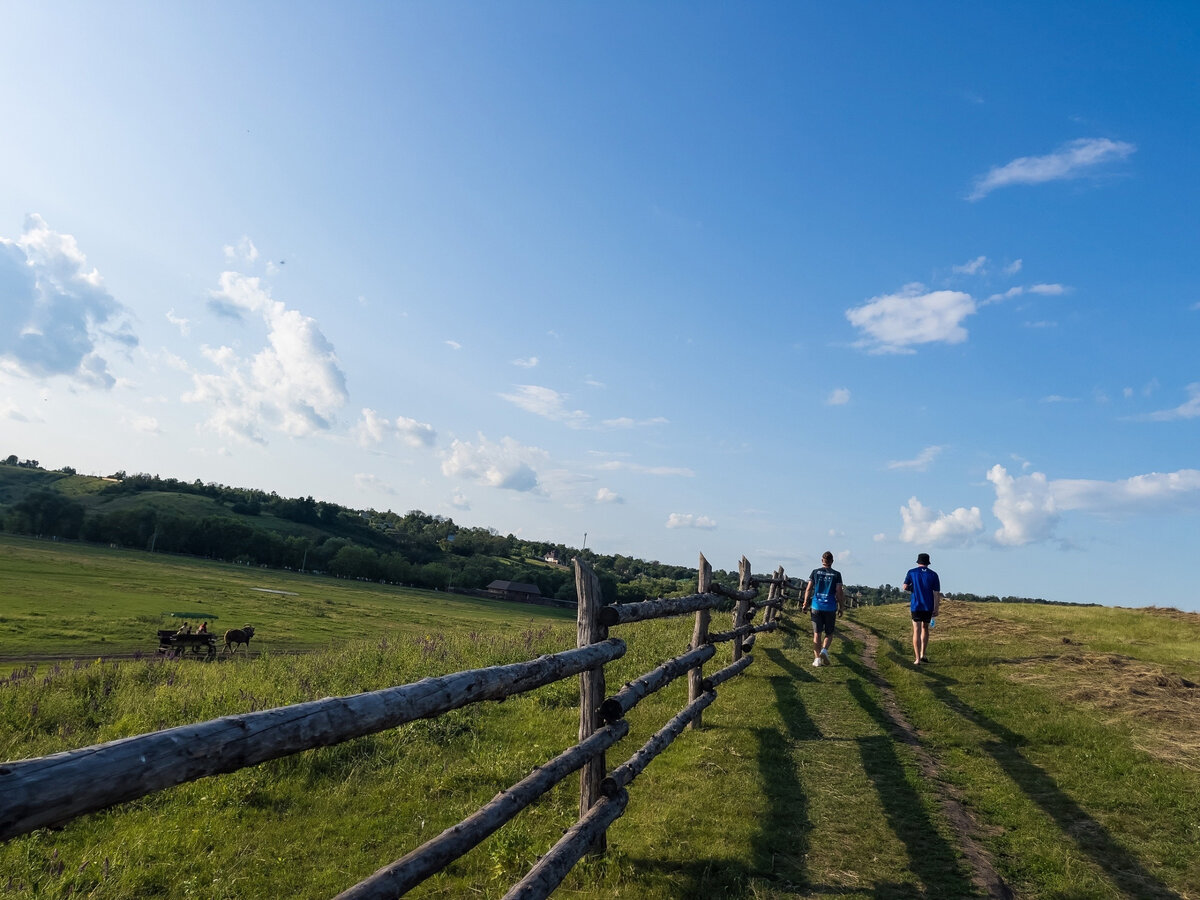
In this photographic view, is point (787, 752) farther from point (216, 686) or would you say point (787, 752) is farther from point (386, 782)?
point (216, 686)

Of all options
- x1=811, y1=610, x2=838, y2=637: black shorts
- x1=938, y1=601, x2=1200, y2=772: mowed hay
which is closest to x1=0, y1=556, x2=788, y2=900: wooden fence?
x1=938, y1=601, x2=1200, y2=772: mowed hay

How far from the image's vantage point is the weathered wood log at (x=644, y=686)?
5582 mm

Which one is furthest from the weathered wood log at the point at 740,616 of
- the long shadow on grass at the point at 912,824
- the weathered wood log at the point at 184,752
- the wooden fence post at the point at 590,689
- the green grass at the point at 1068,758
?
the weathered wood log at the point at 184,752

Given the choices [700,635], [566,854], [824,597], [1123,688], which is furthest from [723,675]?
[566,854]

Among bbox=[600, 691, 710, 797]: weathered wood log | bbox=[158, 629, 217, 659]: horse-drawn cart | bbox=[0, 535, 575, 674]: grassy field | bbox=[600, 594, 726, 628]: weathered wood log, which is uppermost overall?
bbox=[600, 594, 726, 628]: weathered wood log

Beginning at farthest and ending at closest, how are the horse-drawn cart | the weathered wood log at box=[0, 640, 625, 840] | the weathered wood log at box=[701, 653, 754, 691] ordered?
the horse-drawn cart, the weathered wood log at box=[701, 653, 754, 691], the weathered wood log at box=[0, 640, 625, 840]

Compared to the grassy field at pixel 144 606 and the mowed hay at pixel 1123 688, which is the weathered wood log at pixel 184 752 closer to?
the mowed hay at pixel 1123 688

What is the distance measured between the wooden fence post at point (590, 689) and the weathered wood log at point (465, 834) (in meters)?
0.15

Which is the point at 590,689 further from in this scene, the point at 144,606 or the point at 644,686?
the point at 144,606

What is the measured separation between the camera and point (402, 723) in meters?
3.23

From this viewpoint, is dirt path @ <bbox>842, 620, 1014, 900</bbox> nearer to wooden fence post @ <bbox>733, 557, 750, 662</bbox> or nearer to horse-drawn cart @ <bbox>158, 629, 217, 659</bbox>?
wooden fence post @ <bbox>733, 557, 750, 662</bbox>

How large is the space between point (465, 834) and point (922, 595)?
1194 centimetres

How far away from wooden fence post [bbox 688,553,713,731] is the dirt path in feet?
8.62

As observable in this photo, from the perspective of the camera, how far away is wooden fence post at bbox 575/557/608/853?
211 inches
